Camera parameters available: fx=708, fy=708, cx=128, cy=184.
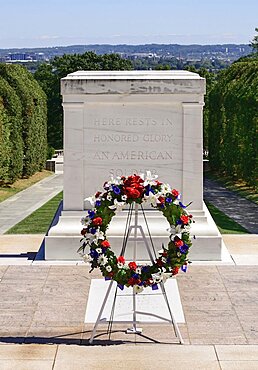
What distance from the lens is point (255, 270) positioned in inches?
320

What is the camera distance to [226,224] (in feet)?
48.0

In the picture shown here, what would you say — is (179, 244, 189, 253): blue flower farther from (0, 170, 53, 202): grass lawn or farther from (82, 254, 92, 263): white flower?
(0, 170, 53, 202): grass lawn

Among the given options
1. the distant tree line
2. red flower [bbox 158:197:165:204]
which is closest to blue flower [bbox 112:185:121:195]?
red flower [bbox 158:197:165:204]

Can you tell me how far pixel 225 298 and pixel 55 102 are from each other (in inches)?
1414

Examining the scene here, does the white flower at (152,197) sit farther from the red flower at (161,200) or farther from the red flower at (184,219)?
the red flower at (184,219)

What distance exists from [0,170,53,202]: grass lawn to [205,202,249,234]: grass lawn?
6977 mm

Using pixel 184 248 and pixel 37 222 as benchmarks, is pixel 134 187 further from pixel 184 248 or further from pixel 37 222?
pixel 37 222

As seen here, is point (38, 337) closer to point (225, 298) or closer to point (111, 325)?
point (111, 325)

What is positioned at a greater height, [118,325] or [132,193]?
[132,193]

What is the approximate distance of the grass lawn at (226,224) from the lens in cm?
1343

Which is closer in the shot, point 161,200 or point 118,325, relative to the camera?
point 161,200

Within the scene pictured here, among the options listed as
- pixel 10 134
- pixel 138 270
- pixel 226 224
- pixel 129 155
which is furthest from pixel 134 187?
pixel 10 134

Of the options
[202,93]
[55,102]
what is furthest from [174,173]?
[55,102]

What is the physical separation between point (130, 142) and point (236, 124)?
1542 centimetres
